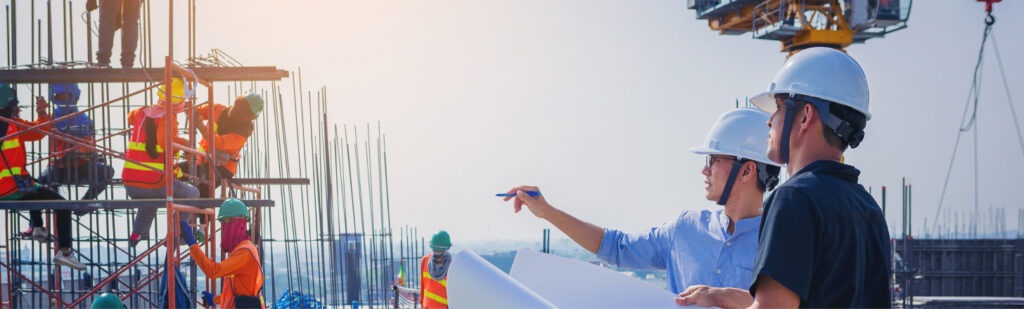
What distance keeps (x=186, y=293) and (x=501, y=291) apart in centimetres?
674

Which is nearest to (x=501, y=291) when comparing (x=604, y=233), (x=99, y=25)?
(x=604, y=233)

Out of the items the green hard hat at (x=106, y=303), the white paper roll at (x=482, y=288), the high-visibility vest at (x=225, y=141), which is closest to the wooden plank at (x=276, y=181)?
the high-visibility vest at (x=225, y=141)

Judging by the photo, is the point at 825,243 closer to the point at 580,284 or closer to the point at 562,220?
the point at 580,284

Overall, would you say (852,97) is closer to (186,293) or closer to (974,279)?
(186,293)

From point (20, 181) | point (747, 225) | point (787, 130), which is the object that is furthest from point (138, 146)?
point (787, 130)

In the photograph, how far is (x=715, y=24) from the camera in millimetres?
22312

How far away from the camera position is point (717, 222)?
13.1 feet

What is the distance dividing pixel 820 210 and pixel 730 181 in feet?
5.64

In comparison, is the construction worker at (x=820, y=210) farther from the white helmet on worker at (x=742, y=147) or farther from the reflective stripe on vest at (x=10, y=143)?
the reflective stripe on vest at (x=10, y=143)

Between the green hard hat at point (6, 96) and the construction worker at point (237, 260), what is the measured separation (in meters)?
2.10

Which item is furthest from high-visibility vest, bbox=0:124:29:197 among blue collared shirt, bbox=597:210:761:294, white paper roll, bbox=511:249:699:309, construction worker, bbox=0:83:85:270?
white paper roll, bbox=511:249:699:309

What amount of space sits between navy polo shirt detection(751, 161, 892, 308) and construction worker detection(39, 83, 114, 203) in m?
8.31

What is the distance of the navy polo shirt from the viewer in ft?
7.13

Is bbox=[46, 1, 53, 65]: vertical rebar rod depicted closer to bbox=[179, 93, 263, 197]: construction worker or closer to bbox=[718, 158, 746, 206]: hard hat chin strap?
bbox=[179, 93, 263, 197]: construction worker
